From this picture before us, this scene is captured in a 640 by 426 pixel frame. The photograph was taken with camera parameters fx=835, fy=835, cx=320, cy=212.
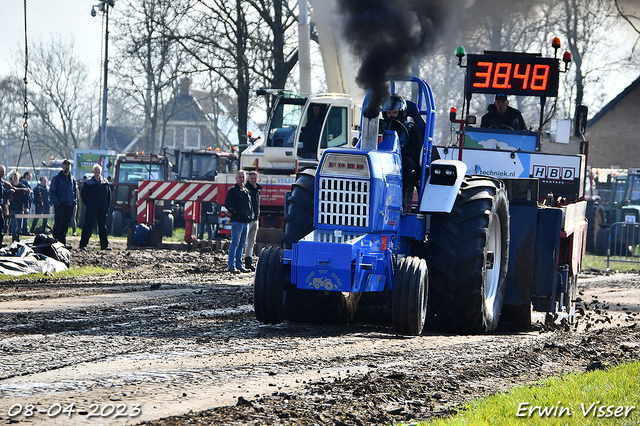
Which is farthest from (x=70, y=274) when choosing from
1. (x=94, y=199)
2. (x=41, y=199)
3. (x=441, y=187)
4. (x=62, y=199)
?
(x=41, y=199)

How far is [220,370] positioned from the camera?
6.07 meters

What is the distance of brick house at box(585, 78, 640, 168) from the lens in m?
45.9

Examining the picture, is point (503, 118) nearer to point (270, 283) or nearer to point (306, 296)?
point (306, 296)

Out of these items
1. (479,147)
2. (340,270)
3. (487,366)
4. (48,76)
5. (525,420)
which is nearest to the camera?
(525,420)

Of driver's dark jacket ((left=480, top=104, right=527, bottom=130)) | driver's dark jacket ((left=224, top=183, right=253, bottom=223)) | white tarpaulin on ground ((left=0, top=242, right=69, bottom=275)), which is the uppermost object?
driver's dark jacket ((left=480, top=104, right=527, bottom=130))

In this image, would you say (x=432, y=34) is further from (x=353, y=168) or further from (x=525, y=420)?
(x=525, y=420)

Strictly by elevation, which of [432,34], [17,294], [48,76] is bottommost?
[17,294]

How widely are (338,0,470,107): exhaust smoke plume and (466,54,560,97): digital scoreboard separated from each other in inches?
159

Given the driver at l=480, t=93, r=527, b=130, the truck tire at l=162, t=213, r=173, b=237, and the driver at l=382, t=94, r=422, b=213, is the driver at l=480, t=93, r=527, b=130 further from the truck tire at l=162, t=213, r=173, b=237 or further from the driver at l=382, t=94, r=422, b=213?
the truck tire at l=162, t=213, r=173, b=237

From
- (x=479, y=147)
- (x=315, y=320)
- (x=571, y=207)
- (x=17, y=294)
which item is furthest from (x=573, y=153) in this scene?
(x=17, y=294)

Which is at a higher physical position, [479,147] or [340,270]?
[479,147]

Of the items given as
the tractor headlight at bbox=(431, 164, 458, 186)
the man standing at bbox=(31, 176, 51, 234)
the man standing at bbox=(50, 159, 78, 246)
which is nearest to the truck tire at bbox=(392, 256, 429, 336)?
the tractor headlight at bbox=(431, 164, 458, 186)

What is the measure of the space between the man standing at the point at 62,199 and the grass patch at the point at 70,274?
3.24m

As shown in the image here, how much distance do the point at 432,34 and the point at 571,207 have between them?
8.86ft
